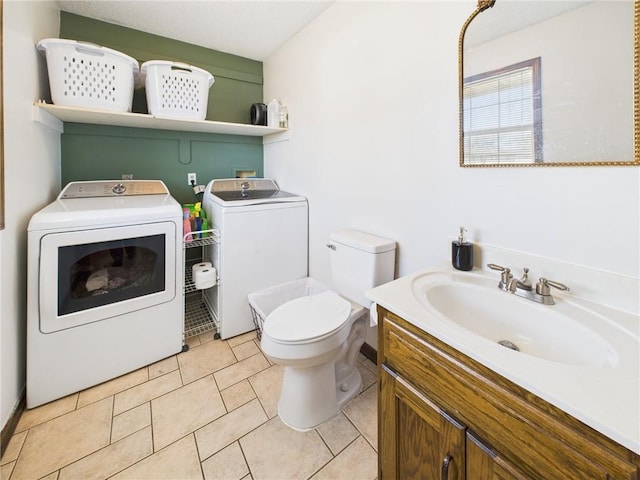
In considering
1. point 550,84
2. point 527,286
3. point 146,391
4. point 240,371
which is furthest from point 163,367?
point 550,84

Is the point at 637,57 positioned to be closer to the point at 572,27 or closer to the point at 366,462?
the point at 572,27

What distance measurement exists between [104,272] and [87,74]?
3.94 feet

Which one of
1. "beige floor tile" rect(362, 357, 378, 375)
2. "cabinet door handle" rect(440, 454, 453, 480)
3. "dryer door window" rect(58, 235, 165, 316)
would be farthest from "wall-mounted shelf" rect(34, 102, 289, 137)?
"cabinet door handle" rect(440, 454, 453, 480)

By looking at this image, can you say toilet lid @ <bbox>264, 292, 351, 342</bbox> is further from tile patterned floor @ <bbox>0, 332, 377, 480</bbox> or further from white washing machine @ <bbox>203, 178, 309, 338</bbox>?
white washing machine @ <bbox>203, 178, 309, 338</bbox>

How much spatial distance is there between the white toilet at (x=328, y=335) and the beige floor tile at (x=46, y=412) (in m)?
1.15

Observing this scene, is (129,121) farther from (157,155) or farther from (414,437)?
(414,437)

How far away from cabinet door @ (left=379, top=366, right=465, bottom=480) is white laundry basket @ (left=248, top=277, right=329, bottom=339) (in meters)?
1.16

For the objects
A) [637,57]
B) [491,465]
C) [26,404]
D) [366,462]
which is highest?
[637,57]

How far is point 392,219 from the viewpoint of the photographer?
1663 millimetres

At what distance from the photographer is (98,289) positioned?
170 centimetres

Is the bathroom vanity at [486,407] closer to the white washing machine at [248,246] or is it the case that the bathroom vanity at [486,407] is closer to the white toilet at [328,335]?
the white toilet at [328,335]

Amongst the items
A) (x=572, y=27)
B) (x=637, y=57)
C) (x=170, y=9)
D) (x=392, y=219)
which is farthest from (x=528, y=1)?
(x=170, y=9)

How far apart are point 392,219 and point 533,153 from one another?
728 millimetres

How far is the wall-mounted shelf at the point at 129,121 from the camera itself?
1703 millimetres
